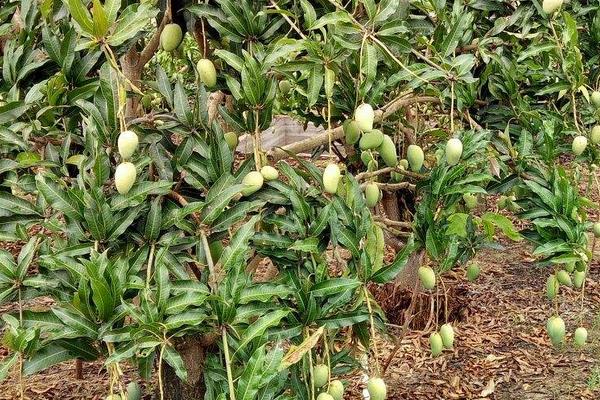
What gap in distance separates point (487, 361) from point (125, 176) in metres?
2.34

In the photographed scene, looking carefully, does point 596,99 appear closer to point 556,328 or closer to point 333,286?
point 556,328

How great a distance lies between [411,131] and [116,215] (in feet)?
5.26

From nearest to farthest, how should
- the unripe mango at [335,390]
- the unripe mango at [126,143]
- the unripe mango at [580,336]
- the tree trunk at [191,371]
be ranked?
the unripe mango at [126,143]
the unripe mango at [335,390]
the tree trunk at [191,371]
the unripe mango at [580,336]

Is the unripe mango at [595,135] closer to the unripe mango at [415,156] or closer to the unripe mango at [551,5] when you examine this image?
the unripe mango at [551,5]

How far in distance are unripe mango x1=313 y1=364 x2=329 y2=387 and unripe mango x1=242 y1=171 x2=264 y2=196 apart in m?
0.35

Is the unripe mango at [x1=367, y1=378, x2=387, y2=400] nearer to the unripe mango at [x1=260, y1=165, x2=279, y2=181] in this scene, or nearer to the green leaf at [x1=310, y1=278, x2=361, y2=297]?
the green leaf at [x1=310, y1=278, x2=361, y2=297]

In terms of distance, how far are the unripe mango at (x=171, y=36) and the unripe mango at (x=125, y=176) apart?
377mm

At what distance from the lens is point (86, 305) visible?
3.91 ft

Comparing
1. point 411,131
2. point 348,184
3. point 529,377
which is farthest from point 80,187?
point 529,377

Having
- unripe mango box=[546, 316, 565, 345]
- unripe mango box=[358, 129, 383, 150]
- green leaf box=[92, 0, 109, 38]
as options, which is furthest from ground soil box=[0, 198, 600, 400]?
green leaf box=[92, 0, 109, 38]

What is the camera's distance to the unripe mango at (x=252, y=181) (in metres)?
1.41

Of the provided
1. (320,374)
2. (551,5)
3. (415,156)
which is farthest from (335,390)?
(551,5)

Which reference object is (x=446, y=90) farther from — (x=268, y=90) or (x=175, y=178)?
(x=175, y=178)

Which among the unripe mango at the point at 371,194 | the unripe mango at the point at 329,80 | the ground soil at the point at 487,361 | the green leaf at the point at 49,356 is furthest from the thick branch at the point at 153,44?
the ground soil at the point at 487,361
